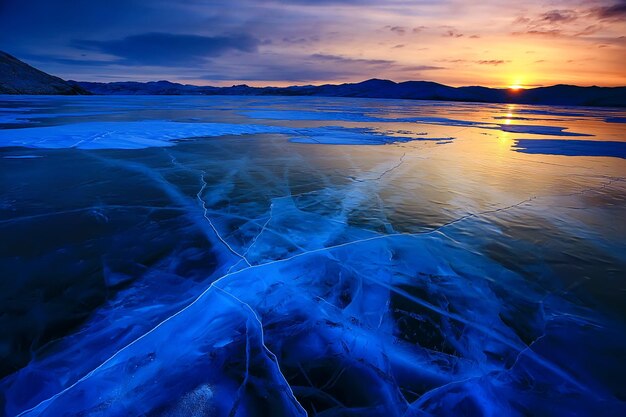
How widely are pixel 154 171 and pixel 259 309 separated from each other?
13.9ft

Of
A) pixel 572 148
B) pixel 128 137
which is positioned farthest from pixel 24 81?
pixel 572 148

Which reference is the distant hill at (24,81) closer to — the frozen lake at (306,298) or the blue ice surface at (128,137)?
the blue ice surface at (128,137)

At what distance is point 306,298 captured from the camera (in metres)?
2.32

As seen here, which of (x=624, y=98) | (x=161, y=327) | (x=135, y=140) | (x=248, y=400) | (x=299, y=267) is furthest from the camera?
(x=624, y=98)

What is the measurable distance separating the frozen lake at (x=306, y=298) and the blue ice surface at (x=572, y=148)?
15.2 ft

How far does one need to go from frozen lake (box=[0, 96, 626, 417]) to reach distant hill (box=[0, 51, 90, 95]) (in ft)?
241

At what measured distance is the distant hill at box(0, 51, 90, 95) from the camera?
56847 mm

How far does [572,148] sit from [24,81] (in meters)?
83.9

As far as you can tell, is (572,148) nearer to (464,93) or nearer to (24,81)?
(24,81)

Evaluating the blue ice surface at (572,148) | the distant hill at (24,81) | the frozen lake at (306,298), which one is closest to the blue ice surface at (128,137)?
the frozen lake at (306,298)

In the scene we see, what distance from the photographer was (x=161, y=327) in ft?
6.51

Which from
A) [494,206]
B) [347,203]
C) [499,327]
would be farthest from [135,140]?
[499,327]

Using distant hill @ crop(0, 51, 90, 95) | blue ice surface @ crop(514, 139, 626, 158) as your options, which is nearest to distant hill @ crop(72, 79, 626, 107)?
distant hill @ crop(0, 51, 90, 95)

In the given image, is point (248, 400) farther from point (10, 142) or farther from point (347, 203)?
point (10, 142)
